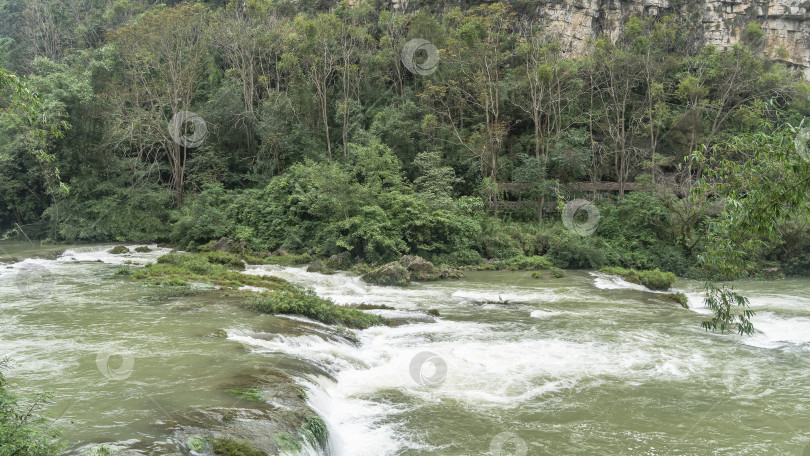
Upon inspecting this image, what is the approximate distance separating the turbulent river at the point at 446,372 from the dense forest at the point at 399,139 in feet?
33.6

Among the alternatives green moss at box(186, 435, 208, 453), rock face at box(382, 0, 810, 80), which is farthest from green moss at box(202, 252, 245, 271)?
rock face at box(382, 0, 810, 80)

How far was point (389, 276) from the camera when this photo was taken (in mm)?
18641

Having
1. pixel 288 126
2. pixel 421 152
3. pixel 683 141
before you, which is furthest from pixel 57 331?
pixel 683 141

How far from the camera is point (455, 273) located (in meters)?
20.6

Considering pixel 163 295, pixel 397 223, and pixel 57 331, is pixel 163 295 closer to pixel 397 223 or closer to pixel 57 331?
pixel 57 331

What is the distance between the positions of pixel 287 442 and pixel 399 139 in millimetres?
24390

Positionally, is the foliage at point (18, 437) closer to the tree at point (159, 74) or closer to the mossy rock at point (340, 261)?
the mossy rock at point (340, 261)

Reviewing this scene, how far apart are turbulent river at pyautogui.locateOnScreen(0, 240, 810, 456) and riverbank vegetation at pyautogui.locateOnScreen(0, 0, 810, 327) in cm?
1006

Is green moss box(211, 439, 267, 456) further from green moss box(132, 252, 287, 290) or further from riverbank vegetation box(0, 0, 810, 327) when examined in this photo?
riverbank vegetation box(0, 0, 810, 327)

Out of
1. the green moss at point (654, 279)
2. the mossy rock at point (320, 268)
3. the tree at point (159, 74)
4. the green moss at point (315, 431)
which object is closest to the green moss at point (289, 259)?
the mossy rock at point (320, 268)

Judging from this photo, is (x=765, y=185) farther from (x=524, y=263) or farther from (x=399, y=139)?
(x=399, y=139)

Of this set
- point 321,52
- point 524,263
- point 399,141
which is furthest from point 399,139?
point 524,263

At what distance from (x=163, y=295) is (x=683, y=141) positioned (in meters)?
28.5

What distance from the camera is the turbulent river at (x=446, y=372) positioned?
260 inches
